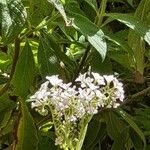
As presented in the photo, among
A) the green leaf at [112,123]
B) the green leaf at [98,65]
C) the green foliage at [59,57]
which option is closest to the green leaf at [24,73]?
the green foliage at [59,57]

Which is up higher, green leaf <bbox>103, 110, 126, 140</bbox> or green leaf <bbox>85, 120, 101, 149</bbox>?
green leaf <bbox>103, 110, 126, 140</bbox>

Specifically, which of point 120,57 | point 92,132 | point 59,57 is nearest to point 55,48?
point 59,57

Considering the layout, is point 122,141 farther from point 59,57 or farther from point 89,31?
point 89,31

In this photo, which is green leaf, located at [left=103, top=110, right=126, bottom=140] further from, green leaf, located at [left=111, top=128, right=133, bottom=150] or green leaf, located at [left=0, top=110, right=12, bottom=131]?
green leaf, located at [left=0, top=110, right=12, bottom=131]

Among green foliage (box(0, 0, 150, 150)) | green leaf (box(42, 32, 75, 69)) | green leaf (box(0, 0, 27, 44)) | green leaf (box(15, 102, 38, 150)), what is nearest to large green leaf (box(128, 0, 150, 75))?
green foliage (box(0, 0, 150, 150))

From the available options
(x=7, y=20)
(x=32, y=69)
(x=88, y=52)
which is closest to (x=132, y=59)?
(x=88, y=52)

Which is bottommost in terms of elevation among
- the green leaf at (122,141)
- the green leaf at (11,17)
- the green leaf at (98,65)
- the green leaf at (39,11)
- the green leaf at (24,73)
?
the green leaf at (122,141)

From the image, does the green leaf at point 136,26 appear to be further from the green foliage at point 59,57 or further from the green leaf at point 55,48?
the green leaf at point 55,48
